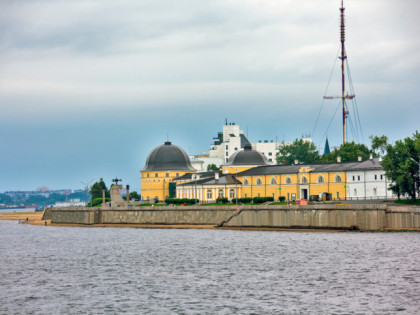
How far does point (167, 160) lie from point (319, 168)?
196ft

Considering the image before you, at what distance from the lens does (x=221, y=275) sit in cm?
A: 6203

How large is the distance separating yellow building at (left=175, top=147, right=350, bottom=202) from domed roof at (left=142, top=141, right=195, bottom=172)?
11103 millimetres

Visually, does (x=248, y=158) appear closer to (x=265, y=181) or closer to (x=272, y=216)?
(x=265, y=181)

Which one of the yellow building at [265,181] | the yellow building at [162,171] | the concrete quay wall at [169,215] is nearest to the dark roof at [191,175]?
A: the yellow building at [265,181]

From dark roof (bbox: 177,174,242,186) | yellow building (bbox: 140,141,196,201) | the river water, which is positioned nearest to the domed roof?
yellow building (bbox: 140,141,196,201)

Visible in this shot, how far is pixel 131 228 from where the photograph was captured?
431 feet

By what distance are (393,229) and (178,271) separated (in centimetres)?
3288

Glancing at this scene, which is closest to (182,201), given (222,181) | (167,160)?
(222,181)

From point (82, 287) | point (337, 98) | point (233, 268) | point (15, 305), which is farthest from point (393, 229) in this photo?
point (337, 98)

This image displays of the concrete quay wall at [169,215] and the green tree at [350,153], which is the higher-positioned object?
the green tree at [350,153]

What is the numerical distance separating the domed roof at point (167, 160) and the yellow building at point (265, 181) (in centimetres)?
1110

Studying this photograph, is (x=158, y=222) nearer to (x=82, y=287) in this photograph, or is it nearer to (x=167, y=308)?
(x=82, y=287)

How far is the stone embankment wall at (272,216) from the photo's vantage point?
87.7m

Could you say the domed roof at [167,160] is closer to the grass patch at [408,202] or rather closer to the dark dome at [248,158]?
the dark dome at [248,158]
